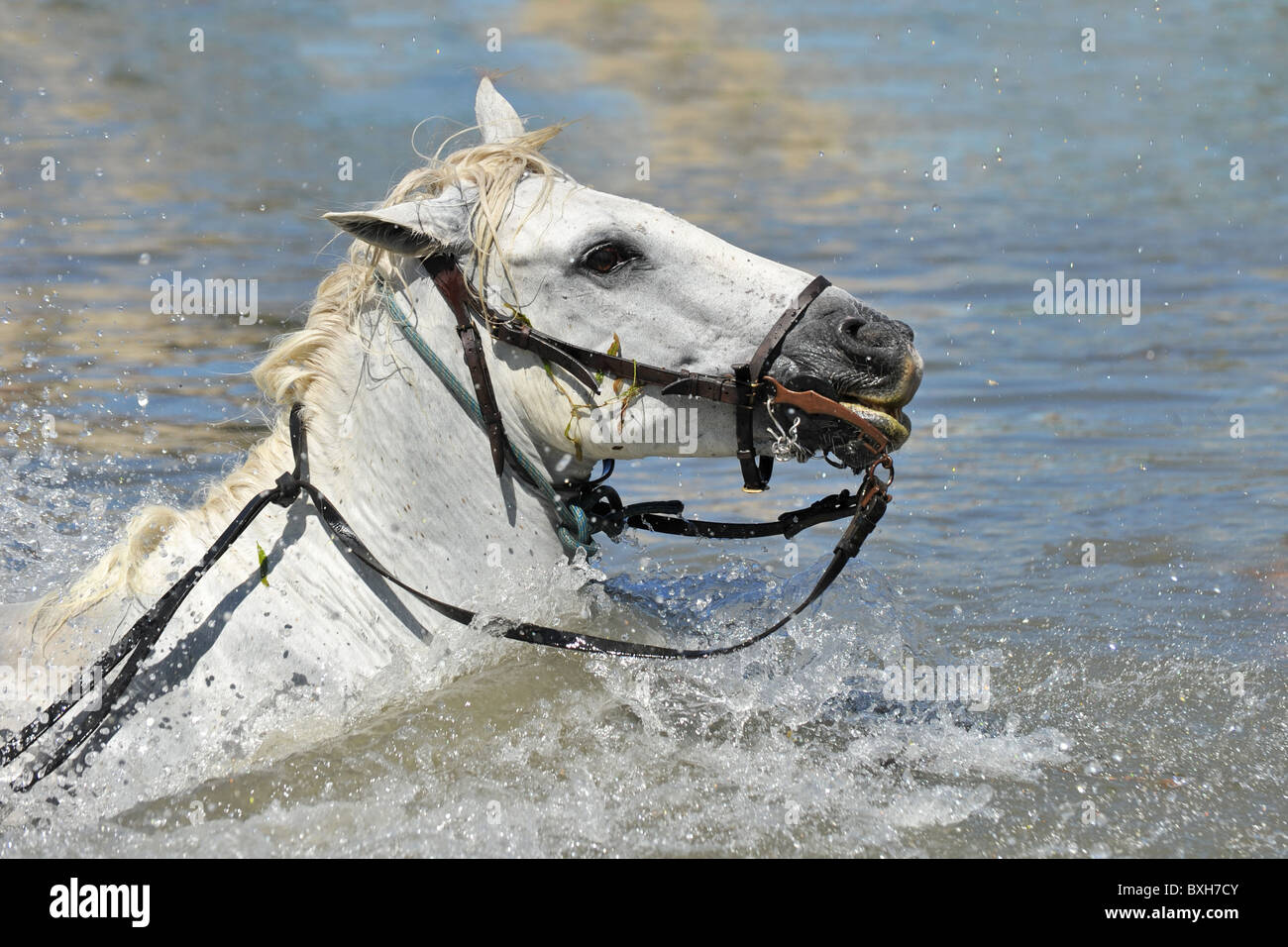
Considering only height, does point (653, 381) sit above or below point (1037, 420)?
above

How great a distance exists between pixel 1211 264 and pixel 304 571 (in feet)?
33.5

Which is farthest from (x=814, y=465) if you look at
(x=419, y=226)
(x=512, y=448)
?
(x=419, y=226)

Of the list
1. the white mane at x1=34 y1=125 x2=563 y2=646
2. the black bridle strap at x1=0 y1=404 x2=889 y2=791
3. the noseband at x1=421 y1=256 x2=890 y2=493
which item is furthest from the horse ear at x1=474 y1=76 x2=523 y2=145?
the black bridle strap at x1=0 y1=404 x2=889 y2=791

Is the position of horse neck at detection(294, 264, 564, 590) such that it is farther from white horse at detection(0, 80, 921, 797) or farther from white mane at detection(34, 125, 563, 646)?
white mane at detection(34, 125, 563, 646)

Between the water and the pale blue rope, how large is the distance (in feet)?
1.39

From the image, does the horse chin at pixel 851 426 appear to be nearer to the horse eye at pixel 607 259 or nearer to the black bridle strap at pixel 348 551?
the black bridle strap at pixel 348 551

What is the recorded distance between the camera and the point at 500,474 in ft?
11.0

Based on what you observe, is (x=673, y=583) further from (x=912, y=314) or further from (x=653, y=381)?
(x=912, y=314)

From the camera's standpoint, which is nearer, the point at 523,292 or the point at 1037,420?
the point at 523,292

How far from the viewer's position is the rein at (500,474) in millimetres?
3111

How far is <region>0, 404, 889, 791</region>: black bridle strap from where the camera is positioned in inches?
122
